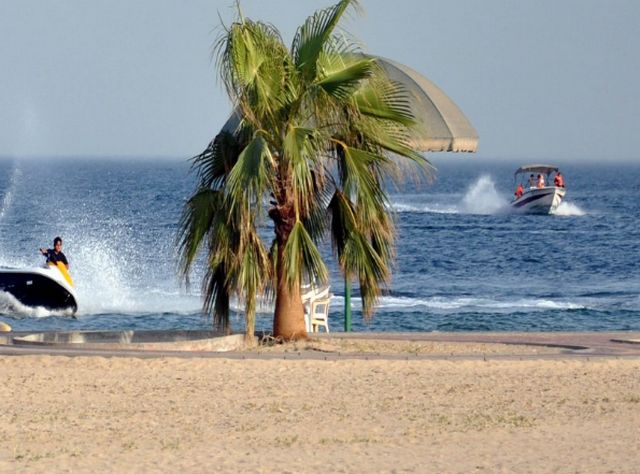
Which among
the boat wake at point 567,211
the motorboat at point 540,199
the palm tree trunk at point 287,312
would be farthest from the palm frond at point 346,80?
the boat wake at point 567,211

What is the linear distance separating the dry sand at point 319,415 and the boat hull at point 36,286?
11.2m

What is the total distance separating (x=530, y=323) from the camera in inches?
1083

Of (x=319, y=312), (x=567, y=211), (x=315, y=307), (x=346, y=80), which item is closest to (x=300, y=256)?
(x=346, y=80)

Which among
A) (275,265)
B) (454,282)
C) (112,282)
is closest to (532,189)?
(454,282)

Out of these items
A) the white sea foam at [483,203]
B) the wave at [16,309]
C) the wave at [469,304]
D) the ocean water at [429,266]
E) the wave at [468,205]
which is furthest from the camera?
the white sea foam at [483,203]

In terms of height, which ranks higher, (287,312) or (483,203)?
(483,203)

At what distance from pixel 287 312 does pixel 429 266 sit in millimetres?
27942

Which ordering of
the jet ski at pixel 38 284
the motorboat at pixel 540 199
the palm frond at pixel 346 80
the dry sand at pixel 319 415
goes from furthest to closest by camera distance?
the motorboat at pixel 540 199, the jet ski at pixel 38 284, the palm frond at pixel 346 80, the dry sand at pixel 319 415

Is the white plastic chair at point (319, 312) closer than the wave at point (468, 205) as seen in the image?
Yes

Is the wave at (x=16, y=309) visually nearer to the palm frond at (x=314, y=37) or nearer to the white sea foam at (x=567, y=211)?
the palm frond at (x=314, y=37)

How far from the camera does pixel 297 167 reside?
48.9ft

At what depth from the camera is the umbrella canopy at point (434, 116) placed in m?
17.5

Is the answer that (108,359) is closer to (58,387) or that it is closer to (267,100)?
(58,387)

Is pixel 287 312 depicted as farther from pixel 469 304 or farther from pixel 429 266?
pixel 429 266
